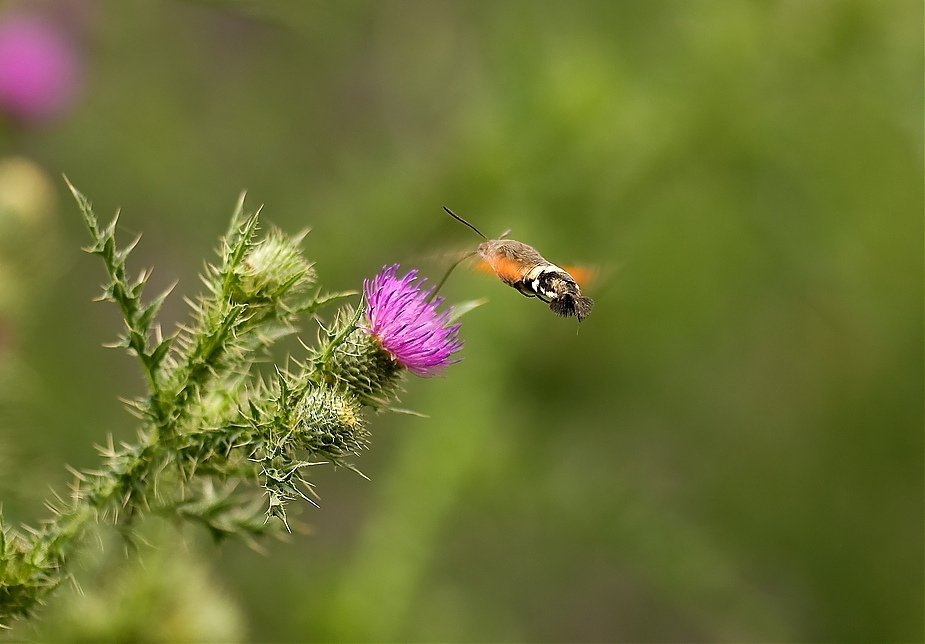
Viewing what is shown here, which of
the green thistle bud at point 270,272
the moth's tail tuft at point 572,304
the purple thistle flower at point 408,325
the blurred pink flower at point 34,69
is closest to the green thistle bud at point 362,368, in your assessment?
the purple thistle flower at point 408,325

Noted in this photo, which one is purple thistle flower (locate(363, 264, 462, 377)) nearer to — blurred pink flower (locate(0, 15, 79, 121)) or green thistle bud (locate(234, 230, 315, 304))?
green thistle bud (locate(234, 230, 315, 304))

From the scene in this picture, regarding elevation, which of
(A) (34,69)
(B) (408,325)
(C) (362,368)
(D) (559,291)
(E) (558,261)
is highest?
(E) (558,261)

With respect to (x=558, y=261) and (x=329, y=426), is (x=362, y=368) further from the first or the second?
(x=558, y=261)

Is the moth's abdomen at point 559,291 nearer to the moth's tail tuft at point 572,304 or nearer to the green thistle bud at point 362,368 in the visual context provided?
the moth's tail tuft at point 572,304

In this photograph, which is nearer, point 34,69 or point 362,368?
point 362,368

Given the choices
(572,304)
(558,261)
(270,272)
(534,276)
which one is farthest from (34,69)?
(572,304)
